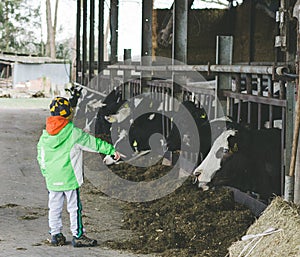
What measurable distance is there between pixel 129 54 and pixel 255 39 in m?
3.17

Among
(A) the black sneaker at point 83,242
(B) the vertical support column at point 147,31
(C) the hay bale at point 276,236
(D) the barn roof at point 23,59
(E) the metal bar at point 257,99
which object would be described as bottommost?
(A) the black sneaker at point 83,242

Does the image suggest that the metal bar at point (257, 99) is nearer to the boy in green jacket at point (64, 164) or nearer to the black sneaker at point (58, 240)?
the boy in green jacket at point (64, 164)

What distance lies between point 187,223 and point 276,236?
236cm

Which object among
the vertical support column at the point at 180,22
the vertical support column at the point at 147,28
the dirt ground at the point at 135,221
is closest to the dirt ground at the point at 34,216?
the dirt ground at the point at 135,221

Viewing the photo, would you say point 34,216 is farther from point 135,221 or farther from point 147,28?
point 147,28

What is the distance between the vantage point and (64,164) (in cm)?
620

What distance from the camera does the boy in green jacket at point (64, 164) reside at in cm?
620

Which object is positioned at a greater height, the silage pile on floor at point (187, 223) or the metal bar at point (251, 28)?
the metal bar at point (251, 28)

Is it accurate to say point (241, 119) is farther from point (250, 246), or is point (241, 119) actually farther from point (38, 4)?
point (38, 4)

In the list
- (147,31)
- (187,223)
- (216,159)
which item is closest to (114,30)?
(147,31)

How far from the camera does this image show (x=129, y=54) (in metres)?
14.8

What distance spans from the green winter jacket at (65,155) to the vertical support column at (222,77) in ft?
7.87

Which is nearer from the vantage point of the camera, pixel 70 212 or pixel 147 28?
pixel 70 212

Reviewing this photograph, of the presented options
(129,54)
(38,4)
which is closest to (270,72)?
(129,54)
